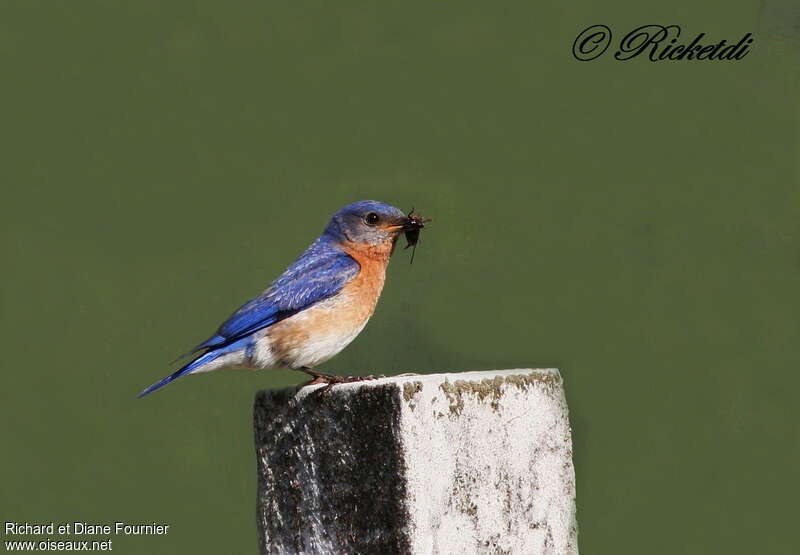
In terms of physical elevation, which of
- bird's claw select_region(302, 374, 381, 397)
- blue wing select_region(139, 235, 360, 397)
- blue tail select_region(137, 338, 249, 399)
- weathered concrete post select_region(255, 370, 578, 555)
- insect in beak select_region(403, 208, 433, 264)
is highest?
insect in beak select_region(403, 208, 433, 264)

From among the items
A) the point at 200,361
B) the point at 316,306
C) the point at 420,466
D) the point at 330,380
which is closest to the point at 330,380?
the point at 330,380

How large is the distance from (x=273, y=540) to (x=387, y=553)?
2.27ft

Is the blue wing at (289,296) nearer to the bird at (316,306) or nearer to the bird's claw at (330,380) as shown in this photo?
the bird at (316,306)

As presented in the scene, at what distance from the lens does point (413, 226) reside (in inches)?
205

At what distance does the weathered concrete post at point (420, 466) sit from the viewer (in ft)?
11.5

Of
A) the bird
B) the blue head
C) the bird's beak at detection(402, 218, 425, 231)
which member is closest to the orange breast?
the bird

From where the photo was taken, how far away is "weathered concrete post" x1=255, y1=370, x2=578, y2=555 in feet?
11.5

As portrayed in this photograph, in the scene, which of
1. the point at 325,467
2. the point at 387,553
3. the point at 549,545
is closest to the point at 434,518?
the point at 387,553

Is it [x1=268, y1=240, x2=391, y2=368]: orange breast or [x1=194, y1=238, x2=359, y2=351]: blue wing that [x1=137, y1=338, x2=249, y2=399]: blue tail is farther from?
[x1=268, y1=240, x2=391, y2=368]: orange breast

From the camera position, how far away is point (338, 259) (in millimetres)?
5152

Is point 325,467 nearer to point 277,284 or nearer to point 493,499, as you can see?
point 493,499

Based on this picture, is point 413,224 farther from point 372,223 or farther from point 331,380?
point 331,380

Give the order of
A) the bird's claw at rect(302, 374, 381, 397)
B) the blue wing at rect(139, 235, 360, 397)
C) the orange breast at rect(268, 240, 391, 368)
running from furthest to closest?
the blue wing at rect(139, 235, 360, 397) → the orange breast at rect(268, 240, 391, 368) → the bird's claw at rect(302, 374, 381, 397)

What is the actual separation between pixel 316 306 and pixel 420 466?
1.57 m
